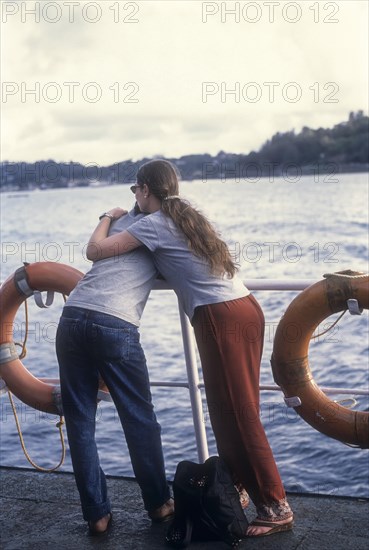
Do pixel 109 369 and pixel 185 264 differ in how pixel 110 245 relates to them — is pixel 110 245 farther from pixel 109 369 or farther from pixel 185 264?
pixel 109 369

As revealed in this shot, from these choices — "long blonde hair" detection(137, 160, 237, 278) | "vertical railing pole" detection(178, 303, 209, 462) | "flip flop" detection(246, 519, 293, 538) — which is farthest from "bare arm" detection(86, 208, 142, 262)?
"flip flop" detection(246, 519, 293, 538)

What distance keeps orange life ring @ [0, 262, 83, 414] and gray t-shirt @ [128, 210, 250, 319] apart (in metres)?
0.60

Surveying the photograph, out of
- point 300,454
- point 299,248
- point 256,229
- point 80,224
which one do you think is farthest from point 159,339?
point 80,224

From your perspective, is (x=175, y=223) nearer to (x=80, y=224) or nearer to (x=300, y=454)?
(x=300, y=454)

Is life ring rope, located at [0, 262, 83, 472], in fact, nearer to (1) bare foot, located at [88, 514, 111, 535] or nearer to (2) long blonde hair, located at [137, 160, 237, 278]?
(1) bare foot, located at [88, 514, 111, 535]

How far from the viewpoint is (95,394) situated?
3078mm

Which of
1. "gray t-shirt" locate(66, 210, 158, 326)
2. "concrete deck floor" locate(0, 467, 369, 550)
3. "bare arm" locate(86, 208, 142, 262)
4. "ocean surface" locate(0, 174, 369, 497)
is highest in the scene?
"bare arm" locate(86, 208, 142, 262)

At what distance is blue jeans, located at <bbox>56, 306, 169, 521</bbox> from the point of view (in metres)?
2.91

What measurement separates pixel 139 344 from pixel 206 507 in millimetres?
606

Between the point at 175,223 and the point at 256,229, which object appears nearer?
the point at 175,223

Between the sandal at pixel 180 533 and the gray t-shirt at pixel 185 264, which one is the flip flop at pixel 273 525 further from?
the gray t-shirt at pixel 185 264

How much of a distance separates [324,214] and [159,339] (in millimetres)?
31929

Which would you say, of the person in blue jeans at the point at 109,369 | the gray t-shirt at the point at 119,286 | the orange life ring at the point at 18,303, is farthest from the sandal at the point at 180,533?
the orange life ring at the point at 18,303

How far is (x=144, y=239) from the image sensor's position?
9.56ft
